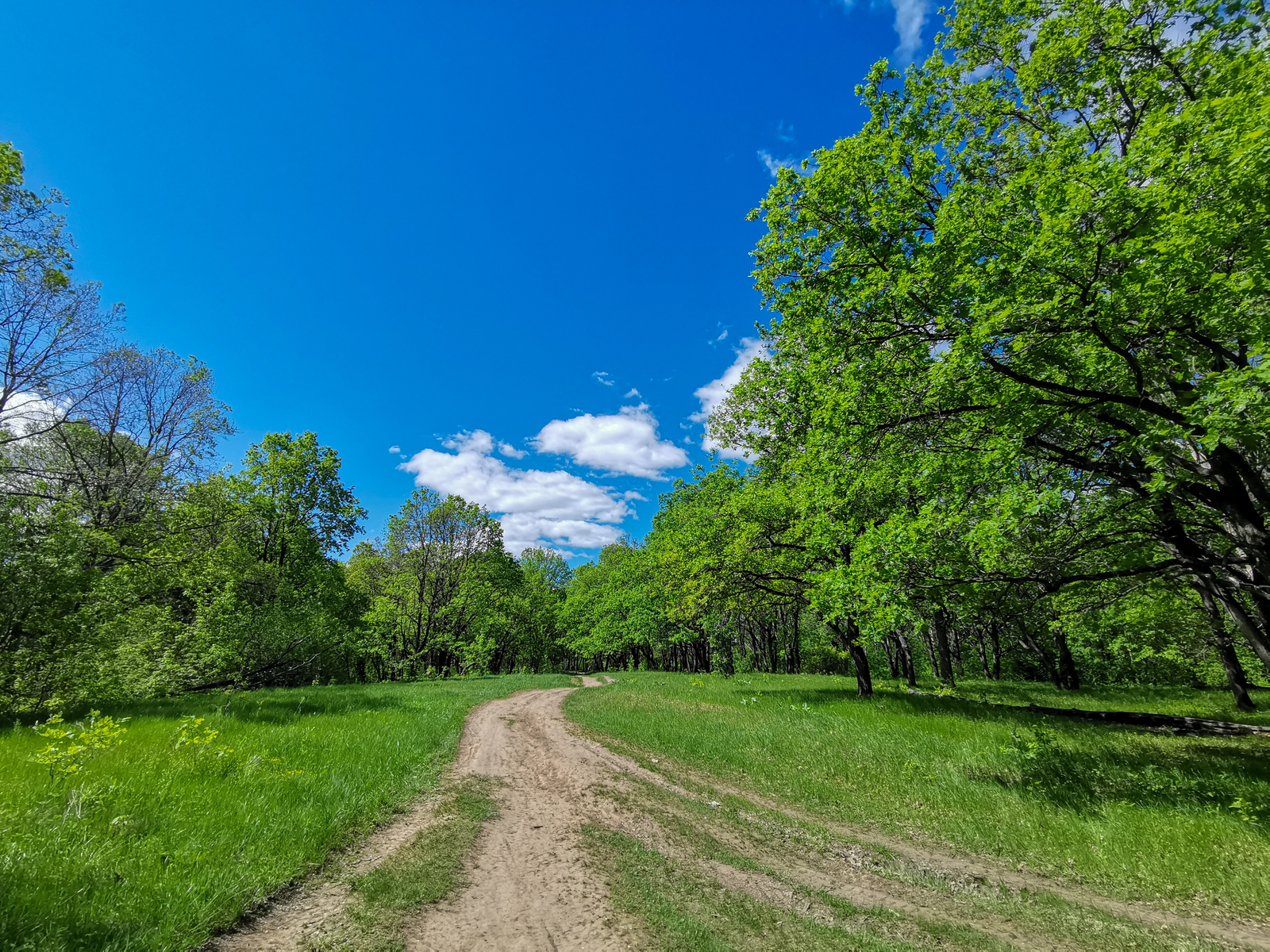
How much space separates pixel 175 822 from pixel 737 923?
260 inches

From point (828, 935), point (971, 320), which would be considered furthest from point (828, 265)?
point (828, 935)

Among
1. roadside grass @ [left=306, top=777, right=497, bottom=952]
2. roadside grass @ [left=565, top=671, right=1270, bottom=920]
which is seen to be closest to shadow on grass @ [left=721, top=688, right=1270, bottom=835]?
roadside grass @ [left=565, top=671, right=1270, bottom=920]

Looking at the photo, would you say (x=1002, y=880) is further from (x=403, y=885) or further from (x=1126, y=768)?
(x=403, y=885)

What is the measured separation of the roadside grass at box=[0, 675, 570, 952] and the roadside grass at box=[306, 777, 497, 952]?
0.86 m

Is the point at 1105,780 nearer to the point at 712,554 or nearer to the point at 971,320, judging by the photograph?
the point at 971,320

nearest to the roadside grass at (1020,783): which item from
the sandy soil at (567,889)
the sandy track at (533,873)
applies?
the sandy soil at (567,889)

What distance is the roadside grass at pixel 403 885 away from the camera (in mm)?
4219

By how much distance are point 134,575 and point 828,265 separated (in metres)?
19.5

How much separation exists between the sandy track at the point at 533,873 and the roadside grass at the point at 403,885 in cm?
19

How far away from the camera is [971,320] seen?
8.19m

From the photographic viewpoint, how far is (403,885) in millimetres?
5164

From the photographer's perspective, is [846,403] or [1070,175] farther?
[846,403]

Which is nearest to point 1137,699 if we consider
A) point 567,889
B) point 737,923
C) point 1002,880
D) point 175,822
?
point 1002,880

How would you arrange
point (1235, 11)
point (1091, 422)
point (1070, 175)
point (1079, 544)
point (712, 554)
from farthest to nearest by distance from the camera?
point (712, 554)
point (1079, 544)
point (1091, 422)
point (1235, 11)
point (1070, 175)
